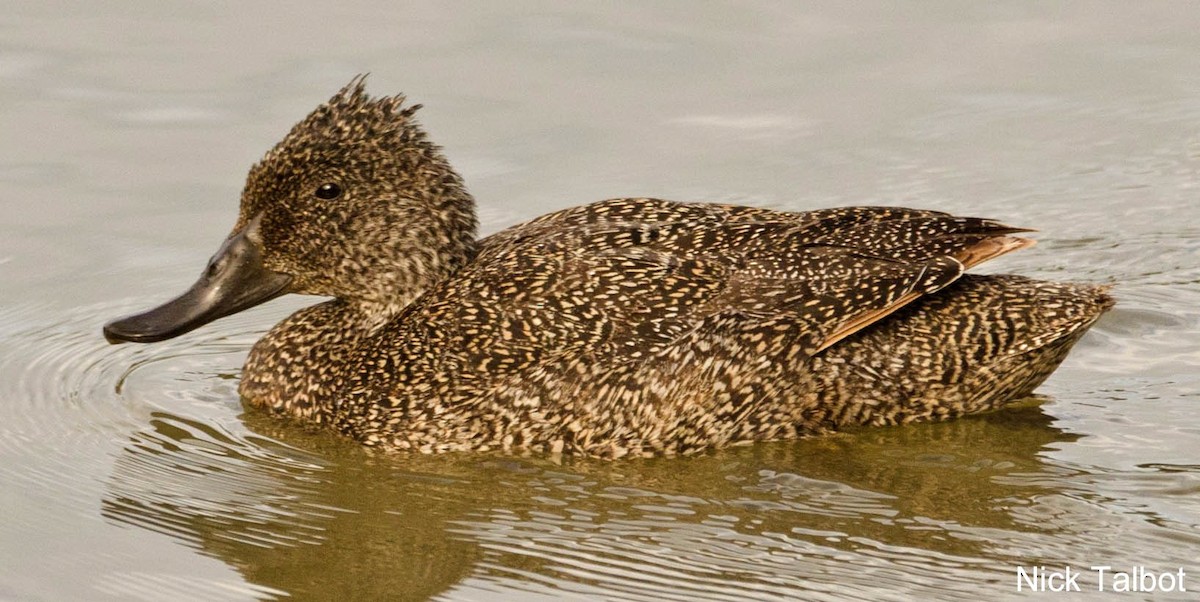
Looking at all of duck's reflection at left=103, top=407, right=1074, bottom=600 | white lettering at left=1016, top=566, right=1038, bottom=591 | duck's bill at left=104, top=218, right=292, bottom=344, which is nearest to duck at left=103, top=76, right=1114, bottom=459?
duck's bill at left=104, top=218, right=292, bottom=344

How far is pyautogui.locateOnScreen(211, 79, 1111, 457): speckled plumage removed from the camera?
8234mm

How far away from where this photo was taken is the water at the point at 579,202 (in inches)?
285

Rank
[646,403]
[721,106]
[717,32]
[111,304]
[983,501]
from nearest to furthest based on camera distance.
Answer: [983,501]
[646,403]
[111,304]
[721,106]
[717,32]

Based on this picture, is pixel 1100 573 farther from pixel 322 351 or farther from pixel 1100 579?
pixel 322 351

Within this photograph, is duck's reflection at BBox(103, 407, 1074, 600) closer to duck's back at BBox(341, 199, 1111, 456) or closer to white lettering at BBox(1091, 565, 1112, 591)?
duck's back at BBox(341, 199, 1111, 456)

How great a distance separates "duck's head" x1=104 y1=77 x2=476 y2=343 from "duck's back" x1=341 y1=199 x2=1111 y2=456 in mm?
255

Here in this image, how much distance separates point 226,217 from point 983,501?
17.1 ft

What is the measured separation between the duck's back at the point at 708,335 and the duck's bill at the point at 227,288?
0.67 metres

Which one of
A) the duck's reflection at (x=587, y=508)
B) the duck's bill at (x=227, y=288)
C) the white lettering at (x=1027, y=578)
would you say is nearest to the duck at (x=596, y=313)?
the duck's bill at (x=227, y=288)

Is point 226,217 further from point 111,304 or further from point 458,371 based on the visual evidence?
point 458,371

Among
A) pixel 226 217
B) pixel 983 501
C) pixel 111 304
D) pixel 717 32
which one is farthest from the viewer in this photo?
pixel 717 32

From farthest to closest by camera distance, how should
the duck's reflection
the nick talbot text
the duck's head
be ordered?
the duck's head
the duck's reflection
the nick talbot text

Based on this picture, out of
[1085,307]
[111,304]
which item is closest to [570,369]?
[1085,307]

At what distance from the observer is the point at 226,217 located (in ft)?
36.5
